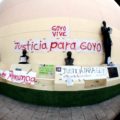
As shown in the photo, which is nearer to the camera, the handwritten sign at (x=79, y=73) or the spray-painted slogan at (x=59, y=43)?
the handwritten sign at (x=79, y=73)

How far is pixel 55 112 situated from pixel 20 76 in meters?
1.12

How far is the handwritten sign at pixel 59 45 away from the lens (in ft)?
14.5

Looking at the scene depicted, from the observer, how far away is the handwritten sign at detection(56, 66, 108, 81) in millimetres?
4152

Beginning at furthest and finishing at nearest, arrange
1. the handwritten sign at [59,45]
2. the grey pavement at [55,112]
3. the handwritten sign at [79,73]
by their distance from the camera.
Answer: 1. the handwritten sign at [59,45]
2. the handwritten sign at [79,73]
3. the grey pavement at [55,112]

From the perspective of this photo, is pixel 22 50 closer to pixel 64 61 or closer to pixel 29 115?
pixel 64 61

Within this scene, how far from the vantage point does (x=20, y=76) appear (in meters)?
4.36

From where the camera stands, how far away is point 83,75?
4.23 metres

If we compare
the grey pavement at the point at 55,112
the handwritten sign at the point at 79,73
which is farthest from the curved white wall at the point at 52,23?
the grey pavement at the point at 55,112

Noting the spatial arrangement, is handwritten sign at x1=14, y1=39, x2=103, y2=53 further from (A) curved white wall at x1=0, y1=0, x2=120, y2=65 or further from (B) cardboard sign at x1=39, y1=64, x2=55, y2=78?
(B) cardboard sign at x1=39, y1=64, x2=55, y2=78

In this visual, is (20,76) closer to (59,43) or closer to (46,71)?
(46,71)

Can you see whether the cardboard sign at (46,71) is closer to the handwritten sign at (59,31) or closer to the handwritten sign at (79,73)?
the handwritten sign at (79,73)

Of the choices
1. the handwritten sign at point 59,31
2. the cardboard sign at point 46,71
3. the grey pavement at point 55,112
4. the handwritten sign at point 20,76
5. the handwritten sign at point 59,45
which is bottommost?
the grey pavement at point 55,112

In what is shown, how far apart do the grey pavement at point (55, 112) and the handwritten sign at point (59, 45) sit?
1301 mm

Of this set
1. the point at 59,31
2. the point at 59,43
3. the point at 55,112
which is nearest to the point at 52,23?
the point at 59,31
